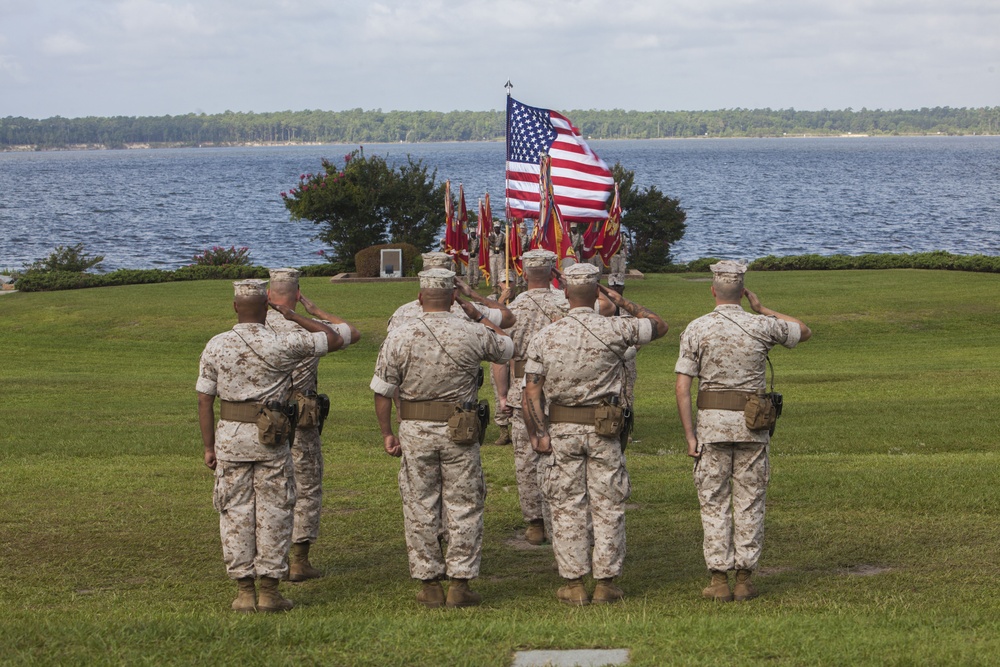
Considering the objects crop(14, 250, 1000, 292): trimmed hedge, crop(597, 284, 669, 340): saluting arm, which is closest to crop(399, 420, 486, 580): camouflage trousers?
crop(597, 284, 669, 340): saluting arm

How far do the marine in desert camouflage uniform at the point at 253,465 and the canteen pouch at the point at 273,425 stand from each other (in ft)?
0.17

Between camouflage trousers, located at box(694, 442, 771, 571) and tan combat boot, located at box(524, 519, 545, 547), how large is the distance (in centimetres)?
203

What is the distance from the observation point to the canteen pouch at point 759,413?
8297 mm

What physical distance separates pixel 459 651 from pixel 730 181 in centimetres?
15966

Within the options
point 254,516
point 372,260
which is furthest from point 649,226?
point 254,516

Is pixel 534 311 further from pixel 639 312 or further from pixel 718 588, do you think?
pixel 718 588

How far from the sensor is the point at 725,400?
8.49 metres

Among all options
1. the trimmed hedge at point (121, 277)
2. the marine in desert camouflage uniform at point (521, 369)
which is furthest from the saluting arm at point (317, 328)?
the trimmed hedge at point (121, 277)

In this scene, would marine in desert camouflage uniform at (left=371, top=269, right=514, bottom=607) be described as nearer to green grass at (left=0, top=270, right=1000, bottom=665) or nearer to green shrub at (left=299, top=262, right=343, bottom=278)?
green grass at (left=0, top=270, right=1000, bottom=665)

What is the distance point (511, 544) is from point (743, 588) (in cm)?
239

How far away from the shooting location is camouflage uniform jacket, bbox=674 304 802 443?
8.45 metres

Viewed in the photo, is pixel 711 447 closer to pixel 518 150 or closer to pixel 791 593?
pixel 791 593

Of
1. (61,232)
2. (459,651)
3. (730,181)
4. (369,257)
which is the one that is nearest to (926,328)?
(369,257)

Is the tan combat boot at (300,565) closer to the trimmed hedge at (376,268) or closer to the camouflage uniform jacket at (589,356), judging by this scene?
the camouflage uniform jacket at (589,356)
